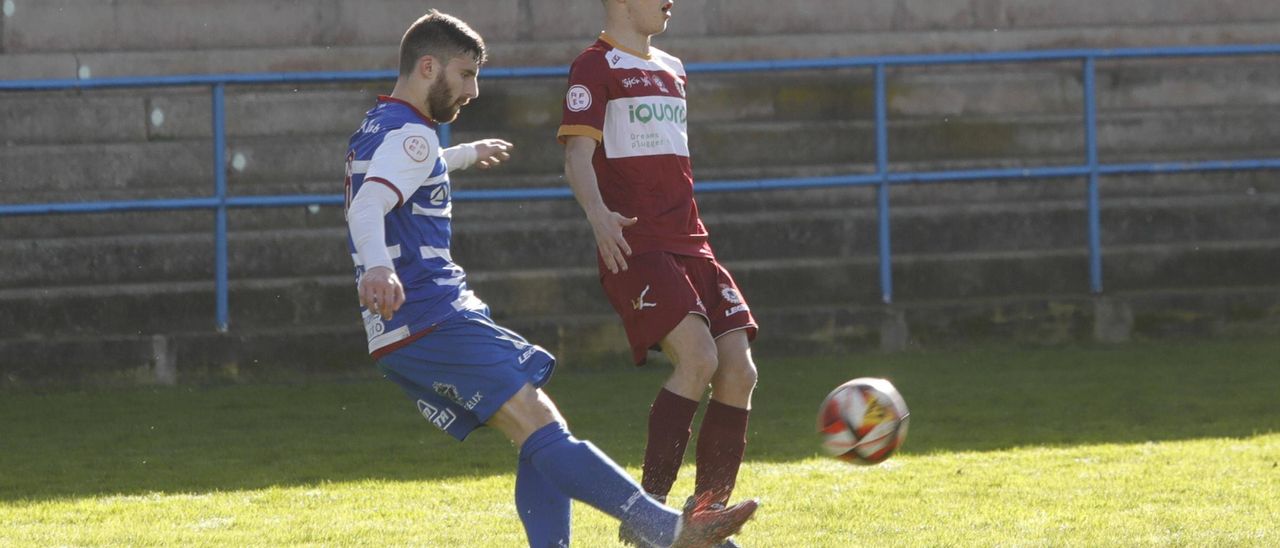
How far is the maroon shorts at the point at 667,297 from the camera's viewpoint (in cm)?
470

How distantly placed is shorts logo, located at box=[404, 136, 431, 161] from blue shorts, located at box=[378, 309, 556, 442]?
37cm

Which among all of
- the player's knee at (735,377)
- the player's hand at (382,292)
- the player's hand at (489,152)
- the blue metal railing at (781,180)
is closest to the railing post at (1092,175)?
the blue metal railing at (781,180)

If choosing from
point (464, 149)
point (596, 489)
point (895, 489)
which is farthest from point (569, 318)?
point (596, 489)

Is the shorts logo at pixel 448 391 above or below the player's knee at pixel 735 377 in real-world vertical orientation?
above

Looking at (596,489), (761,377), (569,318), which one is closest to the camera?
(596,489)

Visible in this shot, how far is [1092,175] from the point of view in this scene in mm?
9695

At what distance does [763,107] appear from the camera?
415 inches

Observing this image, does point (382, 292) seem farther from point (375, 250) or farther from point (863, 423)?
point (863, 423)

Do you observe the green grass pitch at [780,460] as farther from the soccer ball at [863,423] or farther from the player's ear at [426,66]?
the player's ear at [426,66]

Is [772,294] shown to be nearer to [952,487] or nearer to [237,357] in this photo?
[237,357]

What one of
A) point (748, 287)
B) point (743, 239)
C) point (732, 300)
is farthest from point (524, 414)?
point (743, 239)

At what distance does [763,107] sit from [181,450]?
4769 millimetres

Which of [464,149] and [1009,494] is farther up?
[464,149]

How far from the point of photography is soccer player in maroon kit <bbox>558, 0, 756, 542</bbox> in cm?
470
